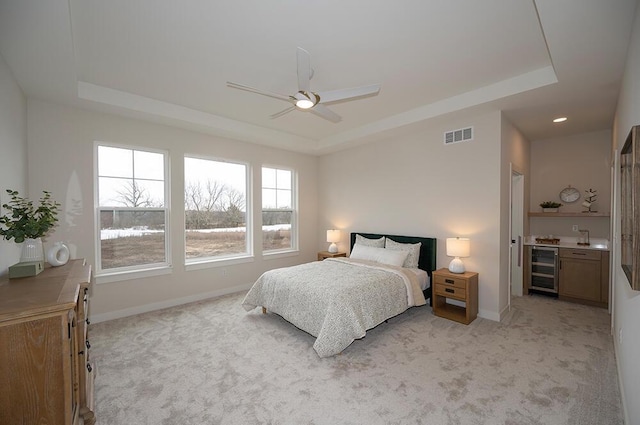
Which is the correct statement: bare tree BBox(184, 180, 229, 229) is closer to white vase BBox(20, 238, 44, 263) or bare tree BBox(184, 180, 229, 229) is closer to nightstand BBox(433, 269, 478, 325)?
white vase BBox(20, 238, 44, 263)

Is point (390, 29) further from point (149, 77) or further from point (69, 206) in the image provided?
point (69, 206)

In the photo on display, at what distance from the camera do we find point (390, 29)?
7.43ft

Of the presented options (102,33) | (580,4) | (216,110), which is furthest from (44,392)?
(580,4)

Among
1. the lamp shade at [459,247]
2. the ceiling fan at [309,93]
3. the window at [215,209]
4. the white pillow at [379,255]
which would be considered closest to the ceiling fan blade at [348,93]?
the ceiling fan at [309,93]

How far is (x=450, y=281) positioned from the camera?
145 inches

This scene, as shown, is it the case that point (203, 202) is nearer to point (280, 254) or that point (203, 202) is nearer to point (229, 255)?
point (229, 255)

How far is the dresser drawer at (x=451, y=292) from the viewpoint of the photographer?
3543mm

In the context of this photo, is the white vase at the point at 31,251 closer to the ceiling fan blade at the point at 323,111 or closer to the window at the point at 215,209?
the window at the point at 215,209

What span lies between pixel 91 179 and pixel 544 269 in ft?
22.3

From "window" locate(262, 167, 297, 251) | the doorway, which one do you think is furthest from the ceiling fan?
the doorway

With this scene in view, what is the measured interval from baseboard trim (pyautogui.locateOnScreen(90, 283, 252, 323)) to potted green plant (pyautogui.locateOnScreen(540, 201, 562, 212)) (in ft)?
17.8

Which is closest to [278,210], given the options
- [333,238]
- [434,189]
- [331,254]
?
[333,238]

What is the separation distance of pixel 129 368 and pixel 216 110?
10.8 feet

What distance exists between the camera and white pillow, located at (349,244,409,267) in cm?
410
